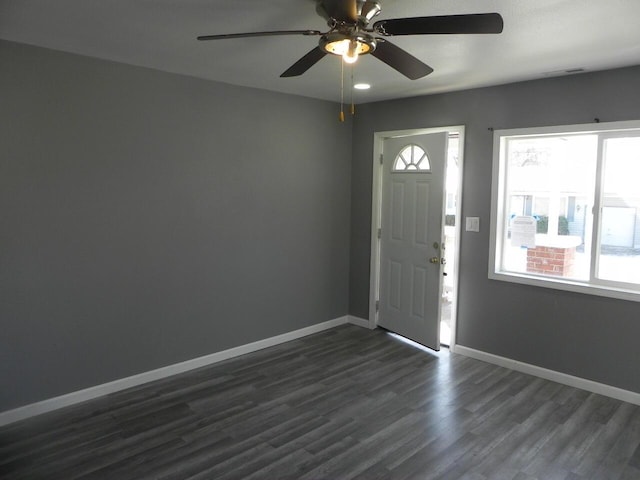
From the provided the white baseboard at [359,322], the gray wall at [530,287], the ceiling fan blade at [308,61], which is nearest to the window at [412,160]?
the gray wall at [530,287]

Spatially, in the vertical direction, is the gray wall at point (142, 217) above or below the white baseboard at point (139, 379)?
above

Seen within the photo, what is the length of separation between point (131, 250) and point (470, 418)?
2.77m

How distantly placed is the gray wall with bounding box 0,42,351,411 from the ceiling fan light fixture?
1.95 meters

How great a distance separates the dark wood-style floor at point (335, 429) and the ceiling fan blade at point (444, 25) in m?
2.27

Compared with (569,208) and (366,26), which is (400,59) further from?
(569,208)

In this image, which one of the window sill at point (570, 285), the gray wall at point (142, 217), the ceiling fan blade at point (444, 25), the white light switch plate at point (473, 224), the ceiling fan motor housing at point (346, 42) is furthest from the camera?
the white light switch plate at point (473, 224)

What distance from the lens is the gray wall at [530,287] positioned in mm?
3375

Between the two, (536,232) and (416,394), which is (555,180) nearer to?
(536,232)

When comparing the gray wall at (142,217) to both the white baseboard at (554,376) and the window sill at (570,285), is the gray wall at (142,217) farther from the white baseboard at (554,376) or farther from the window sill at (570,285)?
the window sill at (570,285)

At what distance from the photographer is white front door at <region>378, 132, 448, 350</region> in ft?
14.3

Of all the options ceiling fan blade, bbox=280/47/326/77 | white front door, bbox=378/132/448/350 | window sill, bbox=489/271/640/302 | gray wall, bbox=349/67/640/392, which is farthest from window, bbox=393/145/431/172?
ceiling fan blade, bbox=280/47/326/77

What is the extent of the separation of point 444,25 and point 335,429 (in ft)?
8.05

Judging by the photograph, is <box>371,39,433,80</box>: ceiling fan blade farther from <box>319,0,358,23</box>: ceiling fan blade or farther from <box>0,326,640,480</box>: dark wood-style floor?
<box>0,326,640,480</box>: dark wood-style floor

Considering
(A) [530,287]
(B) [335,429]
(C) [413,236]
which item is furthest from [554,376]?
(B) [335,429]
